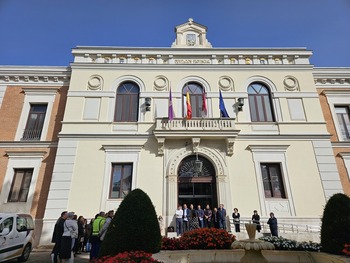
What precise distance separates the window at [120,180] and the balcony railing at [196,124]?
10.4 ft

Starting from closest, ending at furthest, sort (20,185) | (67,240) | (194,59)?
(67,240), (20,185), (194,59)

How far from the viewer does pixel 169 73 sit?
15758mm

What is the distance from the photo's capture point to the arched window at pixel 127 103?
14688 mm

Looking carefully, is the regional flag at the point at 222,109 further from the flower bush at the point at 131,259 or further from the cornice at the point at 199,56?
the flower bush at the point at 131,259

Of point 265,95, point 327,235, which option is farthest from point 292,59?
point 327,235

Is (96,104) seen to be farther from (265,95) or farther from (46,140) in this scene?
(265,95)

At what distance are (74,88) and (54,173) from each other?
226 inches

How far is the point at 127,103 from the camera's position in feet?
49.6

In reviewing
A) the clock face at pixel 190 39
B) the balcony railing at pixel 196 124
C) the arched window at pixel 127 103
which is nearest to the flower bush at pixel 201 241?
the balcony railing at pixel 196 124

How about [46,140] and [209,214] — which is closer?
[209,214]

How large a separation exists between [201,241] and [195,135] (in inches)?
258

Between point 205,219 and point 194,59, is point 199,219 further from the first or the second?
point 194,59

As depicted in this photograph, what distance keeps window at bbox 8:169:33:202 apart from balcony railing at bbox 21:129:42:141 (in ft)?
6.60

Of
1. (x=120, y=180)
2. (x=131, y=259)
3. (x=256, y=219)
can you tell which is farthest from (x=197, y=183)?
(x=131, y=259)
